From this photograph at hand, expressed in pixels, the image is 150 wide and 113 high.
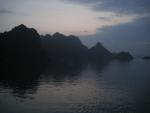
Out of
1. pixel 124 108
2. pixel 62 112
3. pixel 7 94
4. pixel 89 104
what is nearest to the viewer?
pixel 62 112

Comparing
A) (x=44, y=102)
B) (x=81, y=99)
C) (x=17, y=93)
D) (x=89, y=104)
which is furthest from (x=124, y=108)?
(x=17, y=93)

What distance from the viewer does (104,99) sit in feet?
193

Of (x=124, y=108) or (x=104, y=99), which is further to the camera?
(x=104, y=99)

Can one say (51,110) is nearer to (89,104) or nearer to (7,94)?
(89,104)

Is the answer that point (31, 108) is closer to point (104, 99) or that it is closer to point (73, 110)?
point (73, 110)

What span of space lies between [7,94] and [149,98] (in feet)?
108

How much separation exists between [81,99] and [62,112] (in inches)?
524

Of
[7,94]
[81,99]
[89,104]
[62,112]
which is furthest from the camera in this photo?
[7,94]

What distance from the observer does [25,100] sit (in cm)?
5588

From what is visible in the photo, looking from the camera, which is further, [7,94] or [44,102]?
[7,94]

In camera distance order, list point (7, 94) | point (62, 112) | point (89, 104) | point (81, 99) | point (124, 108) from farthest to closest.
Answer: point (7, 94), point (81, 99), point (89, 104), point (124, 108), point (62, 112)

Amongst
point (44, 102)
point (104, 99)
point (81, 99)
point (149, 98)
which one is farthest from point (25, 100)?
point (149, 98)

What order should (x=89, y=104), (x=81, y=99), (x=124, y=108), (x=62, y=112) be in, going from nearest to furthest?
(x=62, y=112) < (x=124, y=108) < (x=89, y=104) < (x=81, y=99)

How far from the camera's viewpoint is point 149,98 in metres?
60.2
